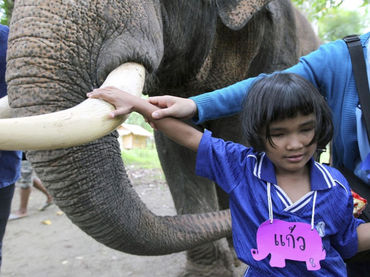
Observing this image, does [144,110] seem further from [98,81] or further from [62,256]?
[62,256]

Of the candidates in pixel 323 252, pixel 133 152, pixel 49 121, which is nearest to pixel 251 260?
pixel 323 252

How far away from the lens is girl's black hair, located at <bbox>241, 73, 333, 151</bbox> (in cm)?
114

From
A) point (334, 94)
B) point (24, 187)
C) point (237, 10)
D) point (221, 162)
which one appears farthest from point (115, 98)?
point (24, 187)

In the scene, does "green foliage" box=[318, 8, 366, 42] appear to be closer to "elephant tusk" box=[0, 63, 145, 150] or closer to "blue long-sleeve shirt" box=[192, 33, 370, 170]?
"blue long-sleeve shirt" box=[192, 33, 370, 170]

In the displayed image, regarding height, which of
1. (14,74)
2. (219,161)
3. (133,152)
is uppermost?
(14,74)

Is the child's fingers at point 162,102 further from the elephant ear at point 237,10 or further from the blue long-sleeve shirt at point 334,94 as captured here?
the elephant ear at point 237,10

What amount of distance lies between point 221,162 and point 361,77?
1.69ft

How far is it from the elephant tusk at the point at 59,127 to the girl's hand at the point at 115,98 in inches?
0.5

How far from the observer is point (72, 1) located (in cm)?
128

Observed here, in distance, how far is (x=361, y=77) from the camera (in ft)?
4.24

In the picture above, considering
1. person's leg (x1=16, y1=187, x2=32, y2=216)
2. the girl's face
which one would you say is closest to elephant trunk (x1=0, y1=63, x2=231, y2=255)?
the girl's face

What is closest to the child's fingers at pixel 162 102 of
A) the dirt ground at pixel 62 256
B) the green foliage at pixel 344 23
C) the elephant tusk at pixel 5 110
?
the elephant tusk at pixel 5 110

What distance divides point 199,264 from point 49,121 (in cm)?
216

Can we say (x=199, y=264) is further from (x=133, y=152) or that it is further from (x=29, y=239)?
(x=133, y=152)
